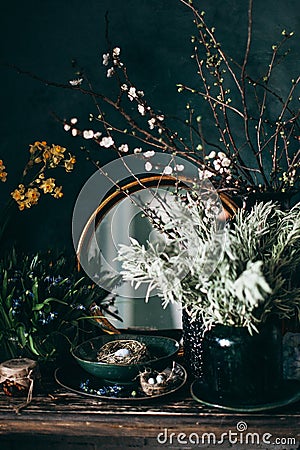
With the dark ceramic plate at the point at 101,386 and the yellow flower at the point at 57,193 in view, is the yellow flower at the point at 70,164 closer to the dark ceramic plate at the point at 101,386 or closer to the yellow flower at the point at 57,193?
the yellow flower at the point at 57,193

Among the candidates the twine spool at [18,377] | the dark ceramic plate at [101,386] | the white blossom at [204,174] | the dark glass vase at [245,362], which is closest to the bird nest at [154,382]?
the dark ceramic plate at [101,386]

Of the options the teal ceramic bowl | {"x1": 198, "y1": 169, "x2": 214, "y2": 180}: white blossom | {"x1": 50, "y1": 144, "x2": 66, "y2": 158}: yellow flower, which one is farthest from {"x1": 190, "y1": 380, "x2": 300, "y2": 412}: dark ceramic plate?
{"x1": 50, "y1": 144, "x2": 66, "y2": 158}: yellow flower

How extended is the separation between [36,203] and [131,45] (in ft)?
1.66

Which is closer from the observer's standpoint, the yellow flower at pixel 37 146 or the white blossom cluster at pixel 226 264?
the white blossom cluster at pixel 226 264

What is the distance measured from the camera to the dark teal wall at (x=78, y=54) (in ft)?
5.42

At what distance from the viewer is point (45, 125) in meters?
1.71

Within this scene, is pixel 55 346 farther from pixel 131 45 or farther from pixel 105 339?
pixel 131 45

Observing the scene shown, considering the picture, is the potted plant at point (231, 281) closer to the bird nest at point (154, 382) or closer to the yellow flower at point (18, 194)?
the bird nest at point (154, 382)

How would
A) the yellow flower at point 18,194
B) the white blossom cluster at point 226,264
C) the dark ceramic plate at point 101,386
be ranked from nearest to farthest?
the white blossom cluster at point 226,264
the dark ceramic plate at point 101,386
the yellow flower at point 18,194

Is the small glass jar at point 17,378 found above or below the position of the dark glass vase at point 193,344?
below

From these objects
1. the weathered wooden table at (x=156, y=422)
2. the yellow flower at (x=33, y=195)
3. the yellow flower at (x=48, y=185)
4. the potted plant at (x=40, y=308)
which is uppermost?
the yellow flower at (x=48, y=185)

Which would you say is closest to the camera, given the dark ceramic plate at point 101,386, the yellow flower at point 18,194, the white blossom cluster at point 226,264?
the white blossom cluster at point 226,264

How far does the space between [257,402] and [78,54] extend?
103cm

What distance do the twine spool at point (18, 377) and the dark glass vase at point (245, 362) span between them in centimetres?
41
